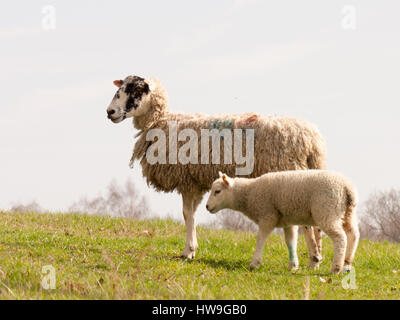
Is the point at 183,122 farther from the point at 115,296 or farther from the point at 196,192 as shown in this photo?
the point at 115,296

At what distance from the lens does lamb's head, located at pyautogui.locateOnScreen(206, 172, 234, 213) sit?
9016 millimetres

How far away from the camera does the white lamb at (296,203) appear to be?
8266 mm

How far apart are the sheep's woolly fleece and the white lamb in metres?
0.58

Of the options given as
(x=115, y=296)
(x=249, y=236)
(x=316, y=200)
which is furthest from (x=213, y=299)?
(x=249, y=236)

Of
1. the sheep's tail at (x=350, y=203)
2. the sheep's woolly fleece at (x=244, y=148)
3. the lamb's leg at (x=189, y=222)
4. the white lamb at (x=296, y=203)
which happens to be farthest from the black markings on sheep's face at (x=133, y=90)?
the sheep's tail at (x=350, y=203)

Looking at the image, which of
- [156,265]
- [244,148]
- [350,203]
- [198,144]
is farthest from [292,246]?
[198,144]

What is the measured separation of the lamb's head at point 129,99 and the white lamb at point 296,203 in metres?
2.67

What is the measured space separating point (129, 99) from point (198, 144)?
1805 millimetres

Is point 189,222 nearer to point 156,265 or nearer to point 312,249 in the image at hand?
point 156,265

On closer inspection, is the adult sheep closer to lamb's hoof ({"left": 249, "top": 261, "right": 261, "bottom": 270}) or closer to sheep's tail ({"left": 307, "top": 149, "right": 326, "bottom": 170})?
sheep's tail ({"left": 307, "top": 149, "right": 326, "bottom": 170})

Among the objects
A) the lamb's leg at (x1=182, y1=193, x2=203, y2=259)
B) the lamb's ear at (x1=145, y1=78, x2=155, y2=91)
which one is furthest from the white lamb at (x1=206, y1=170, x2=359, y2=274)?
the lamb's ear at (x1=145, y1=78, x2=155, y2=91)

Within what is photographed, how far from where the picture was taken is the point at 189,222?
33.1 feet

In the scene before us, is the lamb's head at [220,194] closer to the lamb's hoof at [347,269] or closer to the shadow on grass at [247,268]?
the shadow on grass at [247,268]
